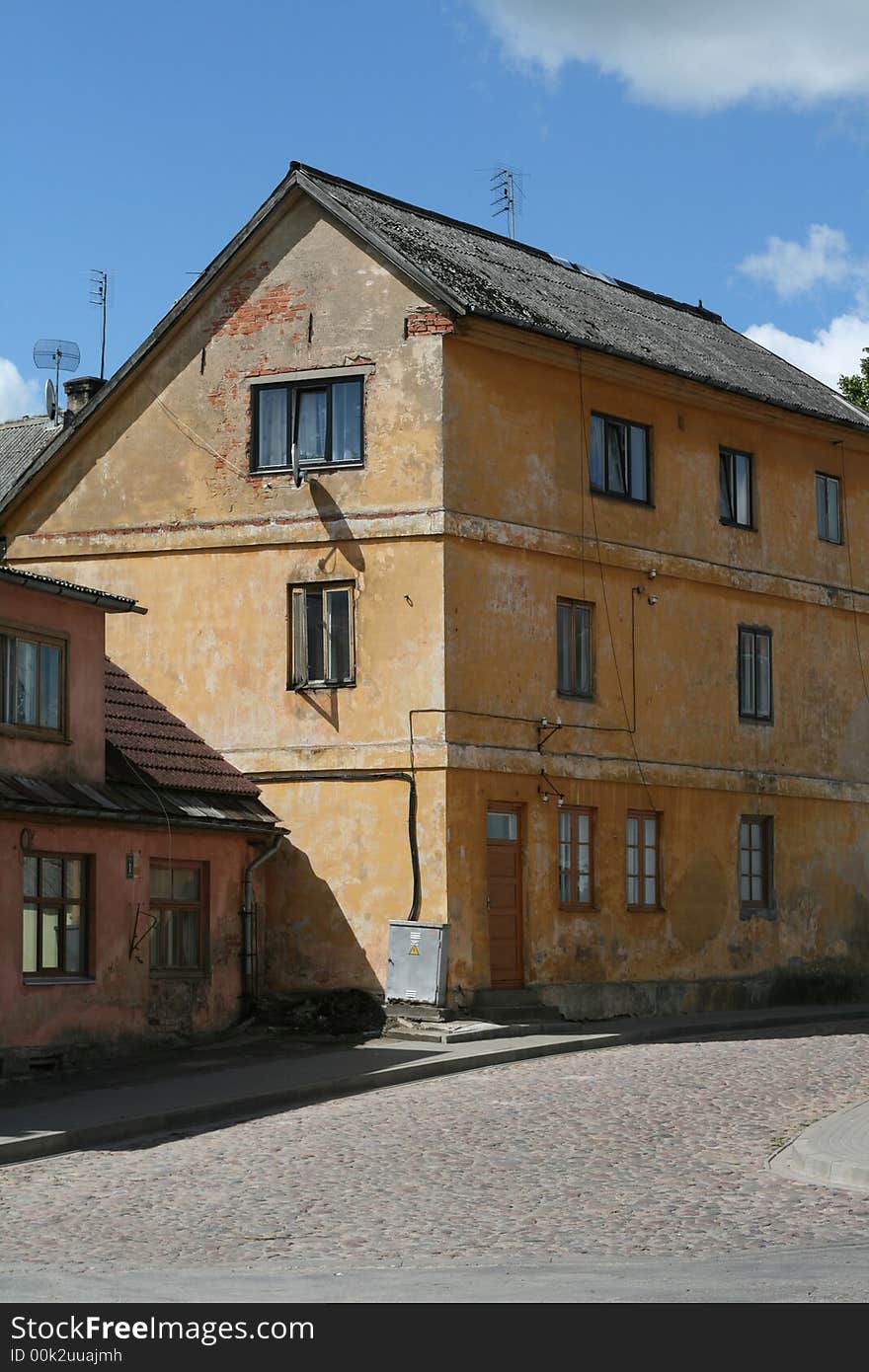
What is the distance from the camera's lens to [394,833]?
951 inches

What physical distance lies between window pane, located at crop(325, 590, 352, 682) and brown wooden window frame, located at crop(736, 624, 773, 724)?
6521mm

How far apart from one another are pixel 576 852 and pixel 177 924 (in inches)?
231

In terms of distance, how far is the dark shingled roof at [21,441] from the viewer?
1609 inches

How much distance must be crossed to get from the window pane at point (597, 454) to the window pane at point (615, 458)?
0.14 meters

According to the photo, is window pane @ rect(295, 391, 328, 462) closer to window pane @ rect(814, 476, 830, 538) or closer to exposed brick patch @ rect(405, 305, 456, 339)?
exposed brick patch @ rect(405, 305, 456, 339)

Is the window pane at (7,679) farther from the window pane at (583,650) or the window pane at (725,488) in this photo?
the window pane at (725,488)

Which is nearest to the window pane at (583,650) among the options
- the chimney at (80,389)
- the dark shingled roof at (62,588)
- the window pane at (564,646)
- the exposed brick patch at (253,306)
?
the window pane at (564,646)

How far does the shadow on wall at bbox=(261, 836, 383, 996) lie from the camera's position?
79.6ft

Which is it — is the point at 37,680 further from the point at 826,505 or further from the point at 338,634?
the point at 826,505

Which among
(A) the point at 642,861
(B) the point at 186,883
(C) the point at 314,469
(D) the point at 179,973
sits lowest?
(D) the point at 179,973

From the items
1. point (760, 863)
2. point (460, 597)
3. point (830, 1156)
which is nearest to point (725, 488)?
point (760, 863)

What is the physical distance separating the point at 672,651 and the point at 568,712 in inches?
92.3

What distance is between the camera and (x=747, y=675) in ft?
93.8
